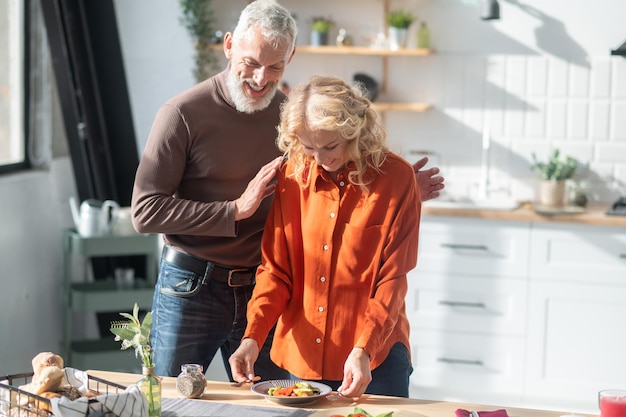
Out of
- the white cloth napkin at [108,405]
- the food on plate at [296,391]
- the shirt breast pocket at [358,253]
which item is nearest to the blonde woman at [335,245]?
the shirt breast pocket at [358,253]

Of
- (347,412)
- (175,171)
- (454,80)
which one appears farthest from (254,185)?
(454,80)

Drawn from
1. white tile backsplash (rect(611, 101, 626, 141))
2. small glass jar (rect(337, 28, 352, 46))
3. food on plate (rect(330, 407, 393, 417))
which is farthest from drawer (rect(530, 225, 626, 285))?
food on plate (rect(330, 407, 393, 417))

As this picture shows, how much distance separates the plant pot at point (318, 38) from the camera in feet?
16.6

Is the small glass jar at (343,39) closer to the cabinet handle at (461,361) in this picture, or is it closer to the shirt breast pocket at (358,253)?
the cabinet handle at (461,361)

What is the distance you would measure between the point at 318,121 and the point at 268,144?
538 mm

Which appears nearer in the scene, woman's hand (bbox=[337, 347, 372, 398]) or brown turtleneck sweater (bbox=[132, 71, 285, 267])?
woman's hand (bbox=[337, 347, 372, 398])

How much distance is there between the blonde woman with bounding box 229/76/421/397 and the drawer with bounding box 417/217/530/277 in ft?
7.38

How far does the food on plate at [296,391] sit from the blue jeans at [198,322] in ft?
1.82

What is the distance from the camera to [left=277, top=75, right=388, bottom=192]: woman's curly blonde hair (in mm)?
2230

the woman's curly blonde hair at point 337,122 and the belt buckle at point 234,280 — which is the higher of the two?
the woman's curly blonde hair at point 337,122

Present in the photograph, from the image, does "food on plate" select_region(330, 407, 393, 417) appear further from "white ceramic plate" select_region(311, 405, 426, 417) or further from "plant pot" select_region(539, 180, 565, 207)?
"plant pot" select_region(539, 180, 565, 207)

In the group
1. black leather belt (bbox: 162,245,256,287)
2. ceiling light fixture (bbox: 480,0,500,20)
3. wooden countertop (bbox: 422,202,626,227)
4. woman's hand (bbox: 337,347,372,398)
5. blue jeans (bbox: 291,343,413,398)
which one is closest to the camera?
woman's hand (bbox: 337,347,372,398)

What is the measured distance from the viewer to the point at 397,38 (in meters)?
4.98

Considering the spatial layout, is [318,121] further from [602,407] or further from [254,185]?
[602,407]
